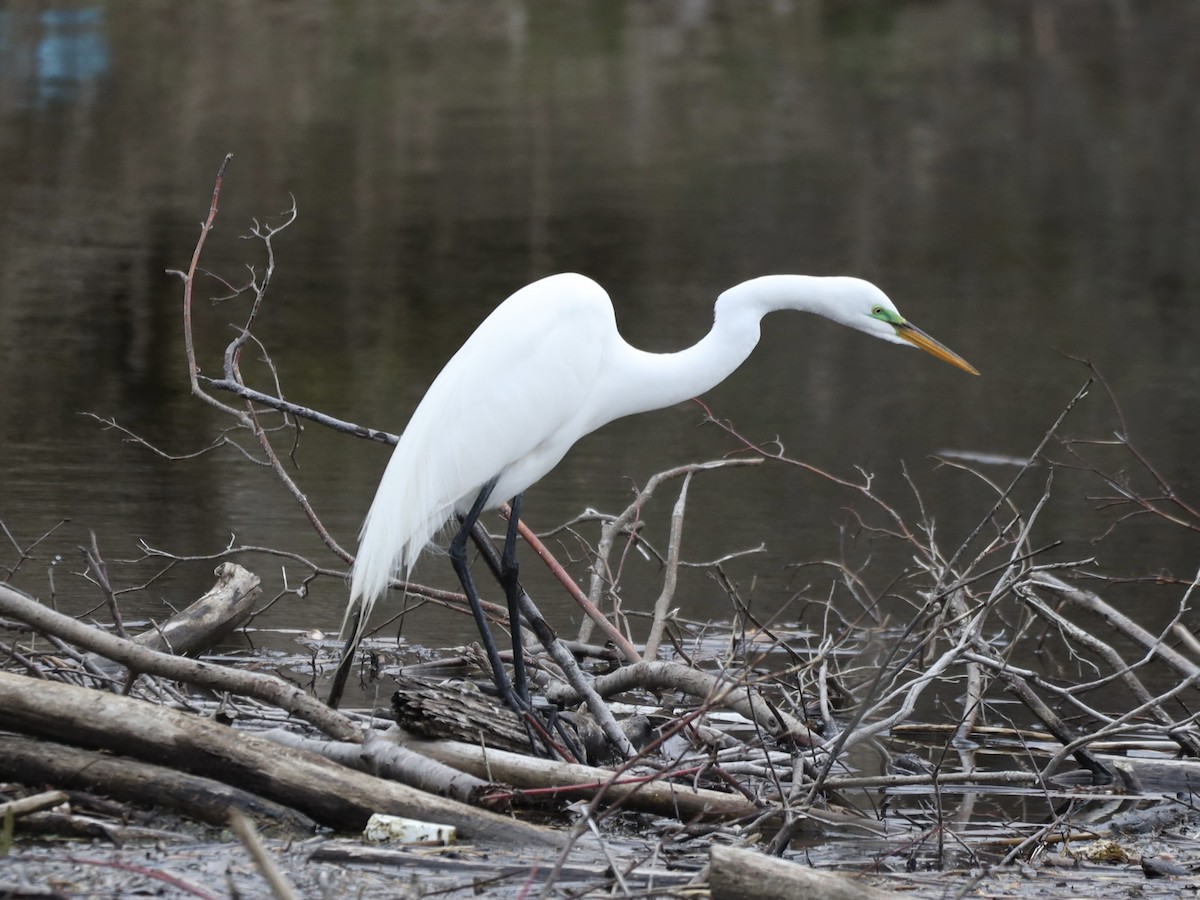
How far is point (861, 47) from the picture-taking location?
87.6 feet

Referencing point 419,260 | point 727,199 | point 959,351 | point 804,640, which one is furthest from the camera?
point 727,199

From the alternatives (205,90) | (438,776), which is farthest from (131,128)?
(438,776)

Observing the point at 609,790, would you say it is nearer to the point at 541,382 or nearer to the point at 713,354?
the point at 541,382

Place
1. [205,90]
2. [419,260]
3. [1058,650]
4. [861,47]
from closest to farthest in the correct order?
[1058,650], [419,260], [205,90], [861,47]

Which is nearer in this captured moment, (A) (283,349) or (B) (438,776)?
(B) (438,776)

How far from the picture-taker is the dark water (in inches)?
281

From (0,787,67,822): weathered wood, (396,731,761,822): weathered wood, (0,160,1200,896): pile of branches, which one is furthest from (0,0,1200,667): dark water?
(0,787,67,822): weathered wood

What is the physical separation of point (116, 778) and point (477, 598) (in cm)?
109

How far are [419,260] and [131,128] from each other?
663 cm

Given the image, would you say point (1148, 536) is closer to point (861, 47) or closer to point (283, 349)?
point (283, 349)

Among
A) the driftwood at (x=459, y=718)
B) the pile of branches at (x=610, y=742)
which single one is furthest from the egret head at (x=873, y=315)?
the driftwood at (x=459, y=718)

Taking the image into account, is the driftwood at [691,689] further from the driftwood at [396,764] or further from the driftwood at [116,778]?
the driftwood at [116,778]

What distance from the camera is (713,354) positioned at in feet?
14.4

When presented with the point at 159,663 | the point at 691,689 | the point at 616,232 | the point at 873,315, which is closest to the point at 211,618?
the point at 159,663
